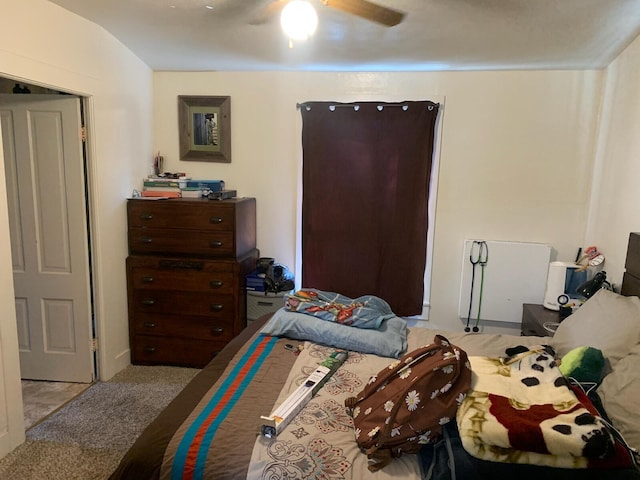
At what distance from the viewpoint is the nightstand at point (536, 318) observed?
2657 millimetres

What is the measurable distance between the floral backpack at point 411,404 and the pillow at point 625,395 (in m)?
0.49

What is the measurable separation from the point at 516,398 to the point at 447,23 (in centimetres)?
204

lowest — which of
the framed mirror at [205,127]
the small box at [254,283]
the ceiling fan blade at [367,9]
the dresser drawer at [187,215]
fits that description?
the small box at [254,283]

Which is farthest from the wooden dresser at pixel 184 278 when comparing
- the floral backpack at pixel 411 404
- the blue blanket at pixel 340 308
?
the floral backpack at pixel 411 404

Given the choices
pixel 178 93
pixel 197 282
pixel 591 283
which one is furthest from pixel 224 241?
pixel 591 283

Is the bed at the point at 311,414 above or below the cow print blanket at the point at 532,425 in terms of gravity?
below

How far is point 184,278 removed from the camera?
3145 millimetres

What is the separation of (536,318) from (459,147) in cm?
133

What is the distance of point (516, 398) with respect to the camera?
1.47 metres

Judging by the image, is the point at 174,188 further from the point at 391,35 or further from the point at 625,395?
the point at 625,395

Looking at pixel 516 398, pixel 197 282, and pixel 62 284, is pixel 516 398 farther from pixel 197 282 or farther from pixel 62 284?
pixel 62 284

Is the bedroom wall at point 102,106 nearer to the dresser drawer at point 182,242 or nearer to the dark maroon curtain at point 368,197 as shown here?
the dresser drawer at point 182,242

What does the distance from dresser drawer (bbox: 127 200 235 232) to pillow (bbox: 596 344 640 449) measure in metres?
2.34

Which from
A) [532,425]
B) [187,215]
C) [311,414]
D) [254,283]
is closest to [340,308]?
[311,414]
